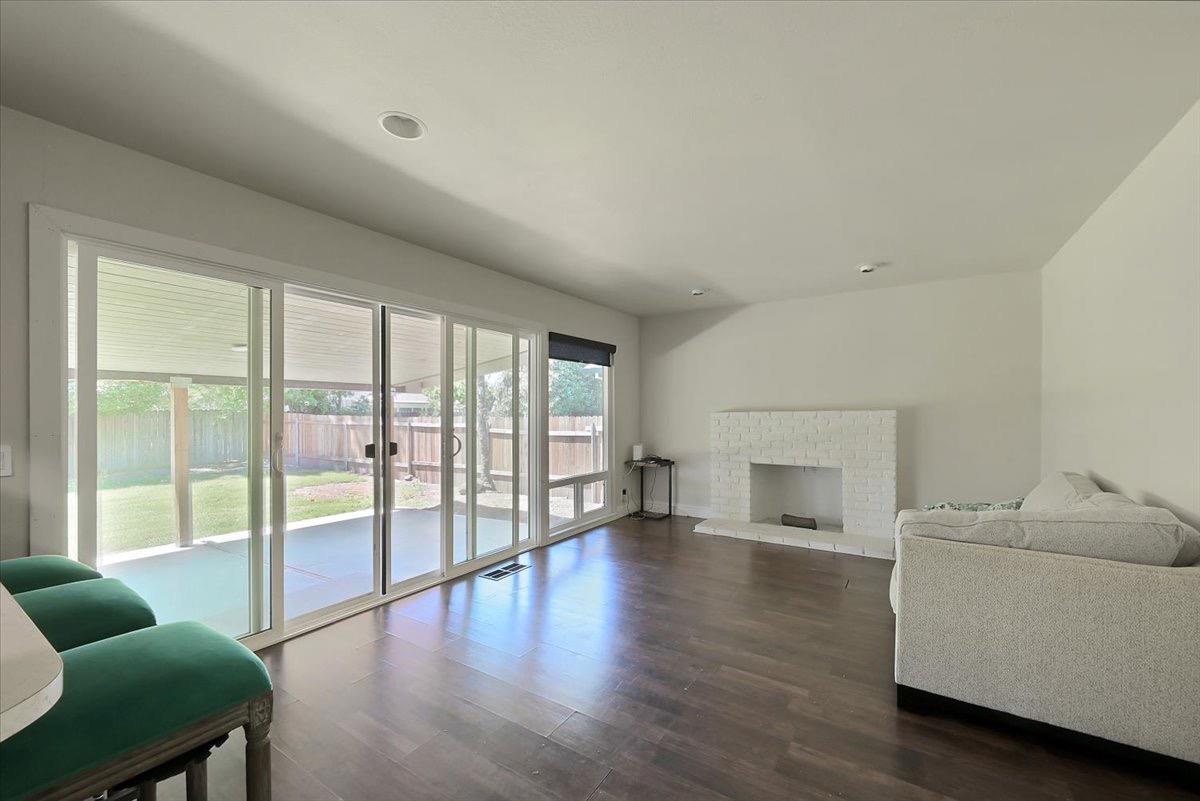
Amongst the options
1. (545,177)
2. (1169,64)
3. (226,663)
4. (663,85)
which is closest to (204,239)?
(545,177)

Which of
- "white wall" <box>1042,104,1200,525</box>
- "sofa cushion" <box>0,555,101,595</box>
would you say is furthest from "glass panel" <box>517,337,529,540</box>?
"white wall" <box>1042,104,1200,525</box>

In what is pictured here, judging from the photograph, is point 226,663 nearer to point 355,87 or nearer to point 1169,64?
point 355,87

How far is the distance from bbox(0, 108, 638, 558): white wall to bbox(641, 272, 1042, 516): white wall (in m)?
3.11

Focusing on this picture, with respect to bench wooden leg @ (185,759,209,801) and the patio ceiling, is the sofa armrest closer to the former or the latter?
bench wooden leg @ (185,759,209,801)

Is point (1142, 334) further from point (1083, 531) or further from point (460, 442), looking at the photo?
point (460, 442)

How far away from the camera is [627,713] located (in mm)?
1950

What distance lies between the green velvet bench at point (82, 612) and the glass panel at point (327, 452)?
115 centimetres

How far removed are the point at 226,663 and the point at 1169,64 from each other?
3.31 meters

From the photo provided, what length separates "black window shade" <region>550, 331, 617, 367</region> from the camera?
459 centimetres

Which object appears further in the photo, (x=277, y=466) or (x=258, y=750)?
(x=277, y=466)

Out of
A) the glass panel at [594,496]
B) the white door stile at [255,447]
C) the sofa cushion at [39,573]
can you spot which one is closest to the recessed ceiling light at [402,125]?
the white door stile at [255,447]

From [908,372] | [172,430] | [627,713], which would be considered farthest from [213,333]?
[908,372]

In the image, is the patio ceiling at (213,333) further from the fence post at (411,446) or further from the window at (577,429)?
the window at (577,429)

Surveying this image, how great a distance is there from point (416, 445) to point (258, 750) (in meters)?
2.31
